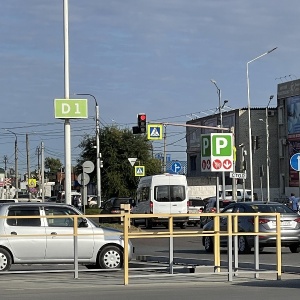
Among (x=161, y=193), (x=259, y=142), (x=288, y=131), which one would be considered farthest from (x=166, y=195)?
(x=259, y=142)

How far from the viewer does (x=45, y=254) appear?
19.6m

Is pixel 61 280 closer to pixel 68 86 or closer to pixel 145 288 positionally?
pixel 145 288

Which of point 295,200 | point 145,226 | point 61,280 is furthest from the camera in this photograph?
point 295,200

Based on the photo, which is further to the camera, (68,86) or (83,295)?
(68,86)

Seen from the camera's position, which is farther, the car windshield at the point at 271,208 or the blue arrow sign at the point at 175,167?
the blue arrow sign at the point at 175,167

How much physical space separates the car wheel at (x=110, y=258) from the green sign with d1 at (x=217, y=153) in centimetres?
296

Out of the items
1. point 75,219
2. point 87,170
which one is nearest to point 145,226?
point 87,170

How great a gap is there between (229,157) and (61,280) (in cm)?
563

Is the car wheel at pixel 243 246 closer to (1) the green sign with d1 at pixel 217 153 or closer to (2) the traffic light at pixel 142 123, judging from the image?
(1) the green sign with d1 at pixel 217 153

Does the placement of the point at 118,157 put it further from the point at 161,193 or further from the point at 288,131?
the point at 161,193

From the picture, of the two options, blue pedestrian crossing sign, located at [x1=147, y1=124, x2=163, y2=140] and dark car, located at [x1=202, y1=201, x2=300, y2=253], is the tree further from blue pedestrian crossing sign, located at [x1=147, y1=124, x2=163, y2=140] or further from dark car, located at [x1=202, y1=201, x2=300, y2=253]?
dark car, located at [x1=202, y1=201, x2=300, y2=253]

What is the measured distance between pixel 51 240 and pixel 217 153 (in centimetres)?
463

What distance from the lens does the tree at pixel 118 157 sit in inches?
2992

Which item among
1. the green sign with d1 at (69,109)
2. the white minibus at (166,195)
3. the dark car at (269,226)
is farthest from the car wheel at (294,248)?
the white minibus at (166,195)
